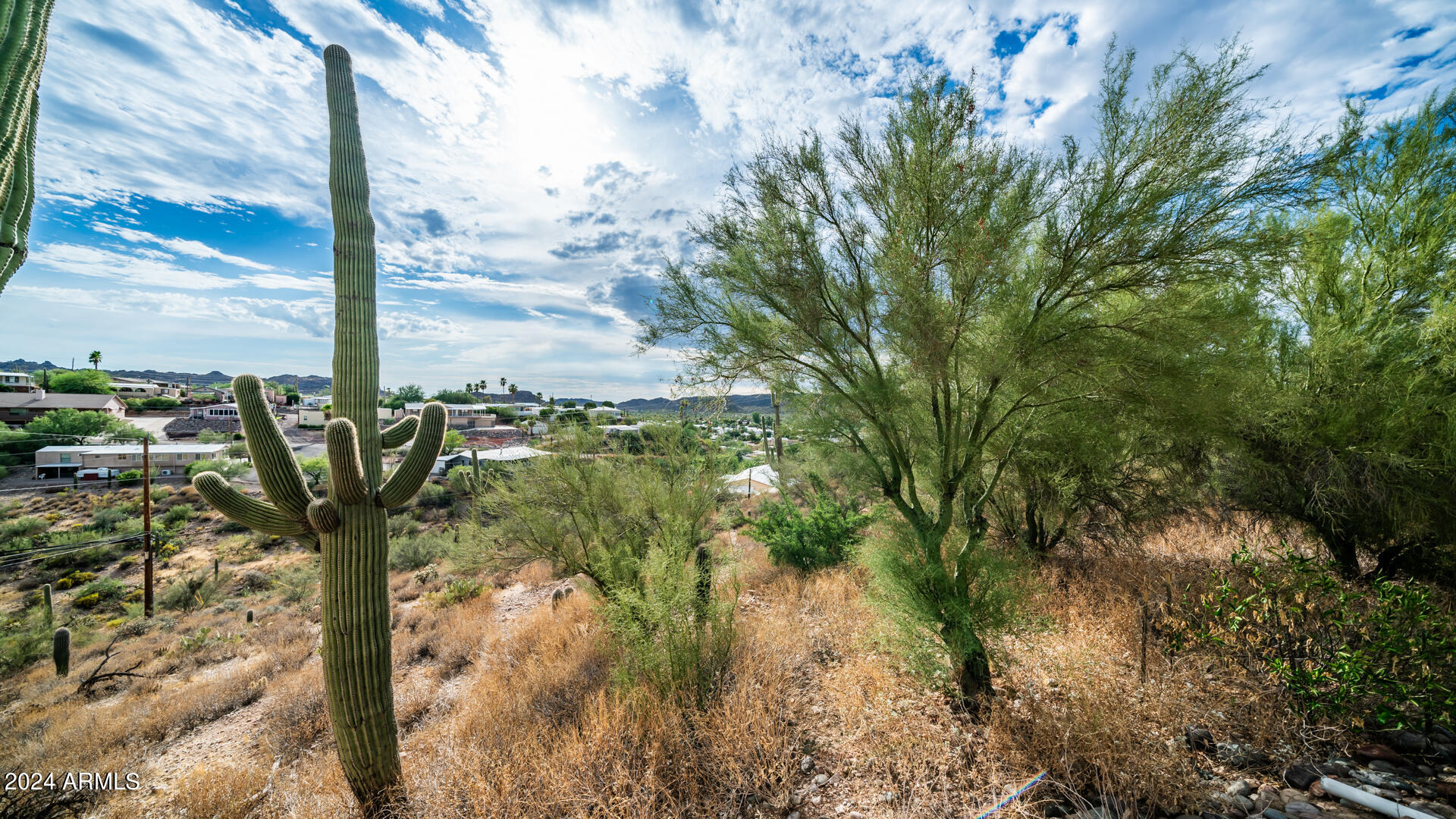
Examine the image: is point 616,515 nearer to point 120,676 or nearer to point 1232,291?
point 1232,291

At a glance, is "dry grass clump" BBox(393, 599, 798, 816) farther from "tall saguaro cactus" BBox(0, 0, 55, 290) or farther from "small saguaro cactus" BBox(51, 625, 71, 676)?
"small saguaro cactus" BBox(51, 625, 71, 676)

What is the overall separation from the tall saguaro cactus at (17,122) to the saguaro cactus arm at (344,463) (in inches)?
54.1

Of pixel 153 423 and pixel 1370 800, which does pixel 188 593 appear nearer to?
pixel 1370 800

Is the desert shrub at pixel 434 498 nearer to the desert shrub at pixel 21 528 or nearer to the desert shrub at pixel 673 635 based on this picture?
the desert shrub at pixel 21 528

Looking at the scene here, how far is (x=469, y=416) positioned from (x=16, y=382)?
2863 cm

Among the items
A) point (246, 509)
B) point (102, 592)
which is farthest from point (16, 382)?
point (246, 509)

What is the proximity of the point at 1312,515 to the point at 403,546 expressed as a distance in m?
19.6

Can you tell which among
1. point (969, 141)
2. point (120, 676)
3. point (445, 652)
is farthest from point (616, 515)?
point (120, 676)

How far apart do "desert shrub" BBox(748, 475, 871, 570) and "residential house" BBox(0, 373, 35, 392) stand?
160 feet

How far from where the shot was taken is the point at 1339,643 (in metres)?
3.19

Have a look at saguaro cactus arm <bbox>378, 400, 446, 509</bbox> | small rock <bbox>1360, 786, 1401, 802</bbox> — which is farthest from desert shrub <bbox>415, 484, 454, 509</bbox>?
small rock <bbox>1360, 786, 1401, 802</bbox>

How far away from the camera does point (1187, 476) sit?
561 centimetres

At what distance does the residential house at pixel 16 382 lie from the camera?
28078 mm

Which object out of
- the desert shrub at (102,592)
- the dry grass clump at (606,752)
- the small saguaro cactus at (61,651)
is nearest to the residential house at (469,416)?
the desert shrub at (102,592)
